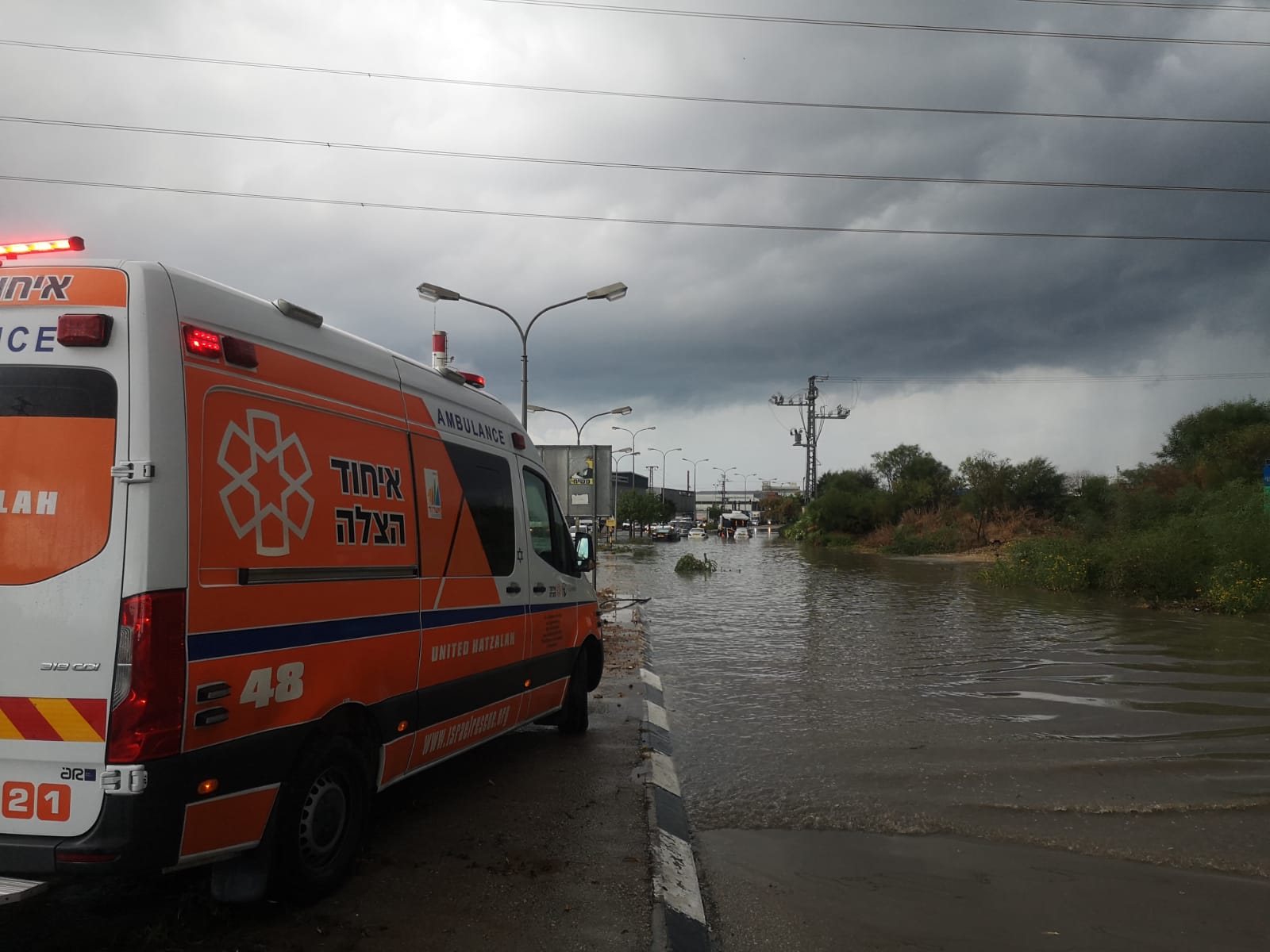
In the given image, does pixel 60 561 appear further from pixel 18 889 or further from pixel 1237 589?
pixel 1237 589

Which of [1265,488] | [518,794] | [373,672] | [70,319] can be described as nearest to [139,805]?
[373,672]

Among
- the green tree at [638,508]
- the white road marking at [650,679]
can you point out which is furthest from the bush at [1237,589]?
the green tree at [638,508]

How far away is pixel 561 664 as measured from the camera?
7.23 meters

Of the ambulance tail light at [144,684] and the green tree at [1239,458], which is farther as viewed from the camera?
the green tree at [1239,458]

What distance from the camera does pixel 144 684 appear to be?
126 inches

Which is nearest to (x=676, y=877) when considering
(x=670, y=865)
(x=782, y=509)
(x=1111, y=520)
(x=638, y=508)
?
(x=670, y=865)

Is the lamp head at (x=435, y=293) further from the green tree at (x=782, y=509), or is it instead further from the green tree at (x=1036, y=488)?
the green tree at (x=782, y=509)

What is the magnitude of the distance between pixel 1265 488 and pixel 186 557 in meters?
26.5

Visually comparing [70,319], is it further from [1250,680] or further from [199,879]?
[1250,680]

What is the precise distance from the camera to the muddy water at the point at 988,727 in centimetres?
606

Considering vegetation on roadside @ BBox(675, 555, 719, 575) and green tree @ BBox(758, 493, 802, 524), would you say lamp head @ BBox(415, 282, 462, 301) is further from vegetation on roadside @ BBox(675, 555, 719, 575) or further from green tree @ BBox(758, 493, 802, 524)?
green tree @ BBox(758, 493, 802, 524)

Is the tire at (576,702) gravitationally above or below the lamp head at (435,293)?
below

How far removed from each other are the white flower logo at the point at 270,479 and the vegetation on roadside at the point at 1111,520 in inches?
792

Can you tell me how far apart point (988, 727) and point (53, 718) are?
26.4 ft
